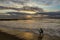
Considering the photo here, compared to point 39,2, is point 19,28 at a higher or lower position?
lower

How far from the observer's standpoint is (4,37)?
246 centimetres

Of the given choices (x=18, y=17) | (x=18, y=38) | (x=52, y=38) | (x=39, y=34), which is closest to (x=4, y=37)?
(x=18, y=38)

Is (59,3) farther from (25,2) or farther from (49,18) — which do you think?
(25,2)

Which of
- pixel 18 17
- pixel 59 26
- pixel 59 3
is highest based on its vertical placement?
pixel 59 3

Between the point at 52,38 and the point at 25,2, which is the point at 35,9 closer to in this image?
the point at 25,2

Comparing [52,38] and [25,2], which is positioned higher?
[25,2]

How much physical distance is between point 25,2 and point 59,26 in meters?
0.63

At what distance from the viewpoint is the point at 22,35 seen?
2469 mm

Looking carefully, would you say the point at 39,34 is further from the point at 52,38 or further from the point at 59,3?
the point at 59,3

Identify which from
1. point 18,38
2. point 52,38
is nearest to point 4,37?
point 18,38

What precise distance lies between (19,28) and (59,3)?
0.72 meters

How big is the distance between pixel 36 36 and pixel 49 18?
1.11 ft

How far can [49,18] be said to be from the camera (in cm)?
247

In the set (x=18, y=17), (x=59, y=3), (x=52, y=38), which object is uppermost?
(x=59, y=3)
